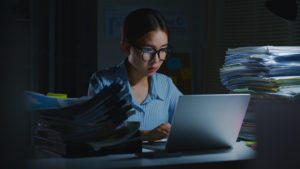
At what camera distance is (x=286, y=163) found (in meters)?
0.73

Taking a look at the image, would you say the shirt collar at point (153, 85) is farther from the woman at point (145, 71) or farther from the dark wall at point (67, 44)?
the dark wall at point (67, 44)

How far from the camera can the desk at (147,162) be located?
3.03 feet

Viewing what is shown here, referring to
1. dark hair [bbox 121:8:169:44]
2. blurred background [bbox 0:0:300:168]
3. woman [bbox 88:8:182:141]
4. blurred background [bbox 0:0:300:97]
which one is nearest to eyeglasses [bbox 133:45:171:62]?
woman [bbox 88:8:182:141]

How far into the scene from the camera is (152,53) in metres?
1.74

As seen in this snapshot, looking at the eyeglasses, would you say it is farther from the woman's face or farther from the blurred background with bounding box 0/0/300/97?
the blurred background with bounding box 0/0/300/97

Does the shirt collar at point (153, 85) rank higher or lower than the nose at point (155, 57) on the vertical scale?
lower

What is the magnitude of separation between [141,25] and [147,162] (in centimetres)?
101

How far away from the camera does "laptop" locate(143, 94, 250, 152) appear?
3.66ft

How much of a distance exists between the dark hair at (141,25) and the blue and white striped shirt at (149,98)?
0.24m

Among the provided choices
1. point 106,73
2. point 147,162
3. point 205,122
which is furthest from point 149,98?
point 147,162

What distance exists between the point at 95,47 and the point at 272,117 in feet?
8.95

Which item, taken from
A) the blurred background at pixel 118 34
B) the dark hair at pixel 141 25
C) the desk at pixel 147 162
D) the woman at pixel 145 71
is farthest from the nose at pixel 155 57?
the blurred background at pixel 118 34

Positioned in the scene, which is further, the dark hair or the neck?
the neck

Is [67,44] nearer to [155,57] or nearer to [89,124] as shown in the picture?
[155,57]
